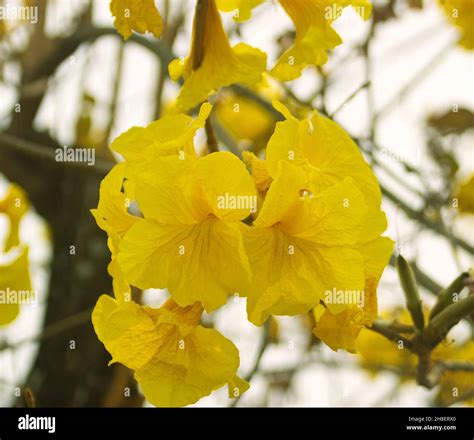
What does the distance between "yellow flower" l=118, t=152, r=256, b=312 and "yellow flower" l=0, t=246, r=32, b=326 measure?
1064mm

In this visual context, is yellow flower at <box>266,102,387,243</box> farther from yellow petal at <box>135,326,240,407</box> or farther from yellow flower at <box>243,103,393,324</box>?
yellow petal at <box>135,326,240,407</box>

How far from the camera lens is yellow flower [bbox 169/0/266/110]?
1.37m

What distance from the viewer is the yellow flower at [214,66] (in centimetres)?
137

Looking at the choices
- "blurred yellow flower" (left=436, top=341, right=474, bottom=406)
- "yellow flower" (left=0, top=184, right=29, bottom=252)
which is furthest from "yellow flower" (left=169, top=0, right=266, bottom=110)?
"blurred yellow flower" (left=436, top=341, right=474, bottom=406)

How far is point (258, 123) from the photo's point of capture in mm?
4559

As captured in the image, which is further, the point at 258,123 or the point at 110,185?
the point at 258,123

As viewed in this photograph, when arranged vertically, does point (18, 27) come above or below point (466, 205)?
above

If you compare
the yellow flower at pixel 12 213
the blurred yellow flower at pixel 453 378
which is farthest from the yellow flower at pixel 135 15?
the blurred yellow flower at pixel 453 378

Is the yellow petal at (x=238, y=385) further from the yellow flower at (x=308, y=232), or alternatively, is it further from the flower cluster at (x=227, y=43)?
the flower cluster at (x=227, y=43)
